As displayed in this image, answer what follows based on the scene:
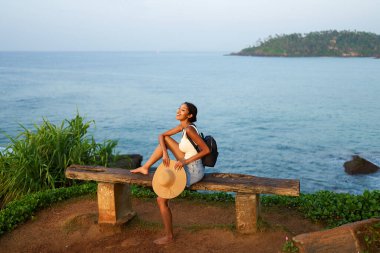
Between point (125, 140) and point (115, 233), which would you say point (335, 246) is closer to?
point (115, 233)

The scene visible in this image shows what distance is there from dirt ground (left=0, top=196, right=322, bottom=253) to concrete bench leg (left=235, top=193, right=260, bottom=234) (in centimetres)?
10

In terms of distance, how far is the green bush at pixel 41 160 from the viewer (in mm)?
8250

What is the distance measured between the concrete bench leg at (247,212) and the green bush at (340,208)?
136 cm

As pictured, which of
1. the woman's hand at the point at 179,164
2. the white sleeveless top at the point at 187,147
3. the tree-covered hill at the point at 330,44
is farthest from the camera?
the tree-covered hill at the point at 330,44

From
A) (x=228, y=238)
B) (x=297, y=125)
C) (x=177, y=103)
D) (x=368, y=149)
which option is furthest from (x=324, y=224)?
(x=177, y=103)

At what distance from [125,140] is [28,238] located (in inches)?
723

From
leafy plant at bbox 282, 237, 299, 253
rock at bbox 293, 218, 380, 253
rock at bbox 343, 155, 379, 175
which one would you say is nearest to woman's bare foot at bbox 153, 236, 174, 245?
leafy plant at bbox 282, 237, 299, 253

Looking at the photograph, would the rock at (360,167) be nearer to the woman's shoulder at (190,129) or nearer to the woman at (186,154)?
the woman at (186,154)

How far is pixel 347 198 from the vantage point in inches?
258

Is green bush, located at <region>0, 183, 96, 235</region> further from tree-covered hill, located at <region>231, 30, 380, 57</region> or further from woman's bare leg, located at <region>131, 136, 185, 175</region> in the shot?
tree-covered hill, located at <region>231, 30, 380, 57</region>

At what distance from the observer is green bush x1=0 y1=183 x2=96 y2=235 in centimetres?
664

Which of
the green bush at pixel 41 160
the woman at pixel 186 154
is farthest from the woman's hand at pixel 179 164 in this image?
the green bush at pixel 41 160

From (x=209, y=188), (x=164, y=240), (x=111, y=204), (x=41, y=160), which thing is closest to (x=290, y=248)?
(x=209, y=188)

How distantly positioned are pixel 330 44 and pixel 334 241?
4875 inches
